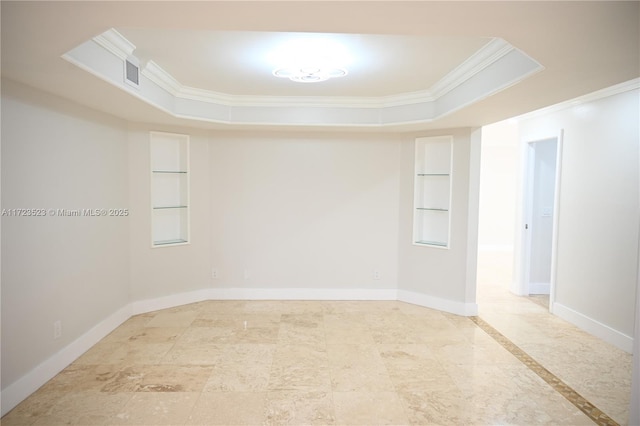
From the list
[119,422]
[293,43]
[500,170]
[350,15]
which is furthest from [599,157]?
[500,170]

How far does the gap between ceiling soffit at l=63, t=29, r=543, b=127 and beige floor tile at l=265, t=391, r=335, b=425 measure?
249cm

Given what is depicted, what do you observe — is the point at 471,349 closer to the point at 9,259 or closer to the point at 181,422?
the point at 181,422

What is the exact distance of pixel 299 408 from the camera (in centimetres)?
267

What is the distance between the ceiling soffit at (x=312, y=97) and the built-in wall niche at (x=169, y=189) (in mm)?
745

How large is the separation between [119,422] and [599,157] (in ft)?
15.5

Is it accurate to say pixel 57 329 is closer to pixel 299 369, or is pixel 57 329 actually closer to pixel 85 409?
pixel 85 409

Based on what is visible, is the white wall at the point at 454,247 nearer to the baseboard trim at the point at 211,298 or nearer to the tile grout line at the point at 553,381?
the baseboard trim at the point at 211,298

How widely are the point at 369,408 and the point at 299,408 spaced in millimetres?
474

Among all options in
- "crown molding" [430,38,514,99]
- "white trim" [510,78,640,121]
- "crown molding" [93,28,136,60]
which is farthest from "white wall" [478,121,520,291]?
"crown molding" [93,28,136,60]

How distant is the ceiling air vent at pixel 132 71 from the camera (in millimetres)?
2963

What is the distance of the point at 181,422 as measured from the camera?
251 centimetres

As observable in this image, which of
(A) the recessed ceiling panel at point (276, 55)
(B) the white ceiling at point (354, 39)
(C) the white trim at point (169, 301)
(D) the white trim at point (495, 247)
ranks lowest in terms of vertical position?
(C) the white trim at point (169, 301)

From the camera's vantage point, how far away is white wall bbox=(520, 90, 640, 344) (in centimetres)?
363

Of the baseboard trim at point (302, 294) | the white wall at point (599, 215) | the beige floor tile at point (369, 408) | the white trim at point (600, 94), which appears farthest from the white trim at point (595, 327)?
the beige floor tile at point (369, 408)
